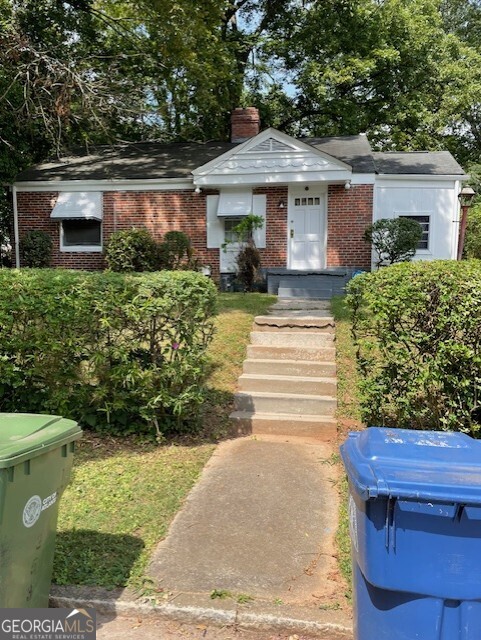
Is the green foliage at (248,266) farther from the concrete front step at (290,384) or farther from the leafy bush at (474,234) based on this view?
the leafy bush at (474,234)

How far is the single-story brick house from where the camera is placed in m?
13.7

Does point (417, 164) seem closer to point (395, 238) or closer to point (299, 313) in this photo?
point (395, 238)

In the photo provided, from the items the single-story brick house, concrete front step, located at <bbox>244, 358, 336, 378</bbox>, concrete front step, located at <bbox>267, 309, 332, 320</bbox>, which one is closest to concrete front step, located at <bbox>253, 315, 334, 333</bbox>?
concrete front step, located at <bbox>267, 309, 332, 320</bbox>

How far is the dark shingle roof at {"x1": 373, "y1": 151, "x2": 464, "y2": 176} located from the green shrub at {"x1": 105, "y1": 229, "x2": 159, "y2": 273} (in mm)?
6518

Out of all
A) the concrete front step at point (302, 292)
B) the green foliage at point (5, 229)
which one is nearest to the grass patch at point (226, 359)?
the concrete front step at point (302, 292)

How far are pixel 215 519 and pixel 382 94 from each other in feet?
75.4

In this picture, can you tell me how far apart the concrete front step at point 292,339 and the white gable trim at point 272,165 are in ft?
23.5

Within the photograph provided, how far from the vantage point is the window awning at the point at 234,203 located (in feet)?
45.7

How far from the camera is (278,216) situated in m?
14.2

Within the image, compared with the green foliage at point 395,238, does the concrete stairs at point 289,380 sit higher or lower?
lower

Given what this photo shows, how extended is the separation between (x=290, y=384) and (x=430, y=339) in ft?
7.41

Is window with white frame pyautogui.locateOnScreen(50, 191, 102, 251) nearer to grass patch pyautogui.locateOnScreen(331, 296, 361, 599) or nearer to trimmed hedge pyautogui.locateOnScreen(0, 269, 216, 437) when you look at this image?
grass patch pyautogui.locateOnScreen(331, 296, 361, 599)

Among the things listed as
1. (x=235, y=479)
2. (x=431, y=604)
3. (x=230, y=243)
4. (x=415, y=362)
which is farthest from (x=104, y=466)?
(x=230, y=243)

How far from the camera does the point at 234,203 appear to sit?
1407 centimetres
